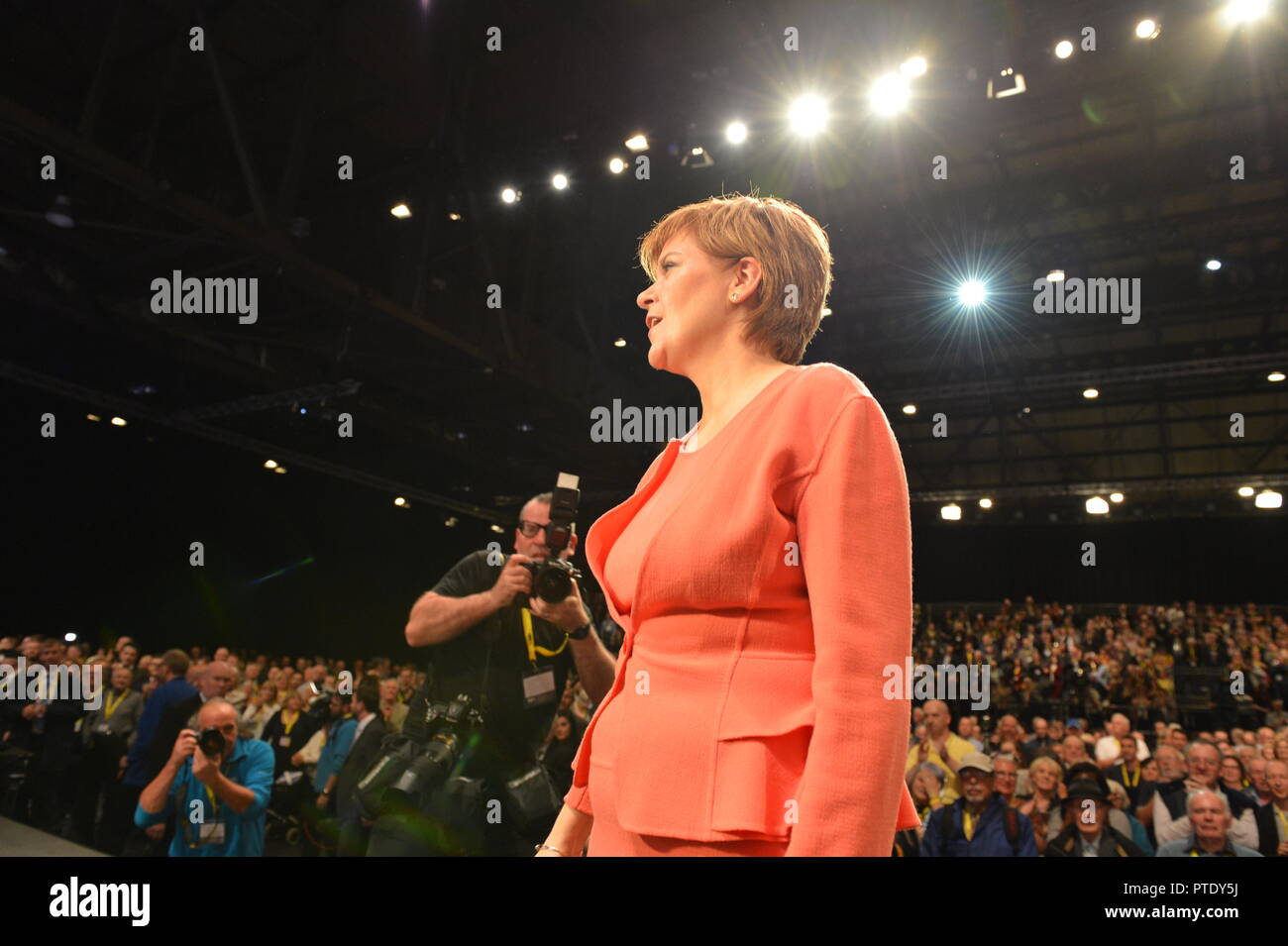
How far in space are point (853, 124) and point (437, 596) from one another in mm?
6176

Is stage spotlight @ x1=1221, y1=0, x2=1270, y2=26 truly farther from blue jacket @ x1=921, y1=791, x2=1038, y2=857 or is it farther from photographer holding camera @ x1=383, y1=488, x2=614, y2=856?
photographer holding camera @ x1=383, y1=488, x2=614, y2=856

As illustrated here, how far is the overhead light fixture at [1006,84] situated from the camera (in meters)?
6.19

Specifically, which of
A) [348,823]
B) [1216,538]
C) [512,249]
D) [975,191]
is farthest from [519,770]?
[1216,538]

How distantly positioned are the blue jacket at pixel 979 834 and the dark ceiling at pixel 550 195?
151 inches

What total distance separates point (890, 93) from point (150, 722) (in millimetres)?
6836

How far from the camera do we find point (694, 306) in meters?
1.13

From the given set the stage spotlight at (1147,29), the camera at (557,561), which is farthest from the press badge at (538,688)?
the stage spotlight at (1147,29)

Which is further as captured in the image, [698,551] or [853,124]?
[853,124]

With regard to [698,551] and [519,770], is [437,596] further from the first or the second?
[698,551]

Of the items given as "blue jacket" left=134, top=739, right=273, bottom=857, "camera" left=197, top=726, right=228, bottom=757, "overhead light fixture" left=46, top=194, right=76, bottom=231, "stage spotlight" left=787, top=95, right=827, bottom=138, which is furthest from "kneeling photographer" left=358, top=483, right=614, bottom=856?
"overhead light fixture" left=46, top=194, right=76, bottom=231

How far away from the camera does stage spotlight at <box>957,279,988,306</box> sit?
1016 cm

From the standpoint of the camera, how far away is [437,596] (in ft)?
8.08

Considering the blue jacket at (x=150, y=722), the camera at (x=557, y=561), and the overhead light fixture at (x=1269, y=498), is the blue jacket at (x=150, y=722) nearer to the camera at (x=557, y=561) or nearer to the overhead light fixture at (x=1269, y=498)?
the camera at (x=557, y=561)
